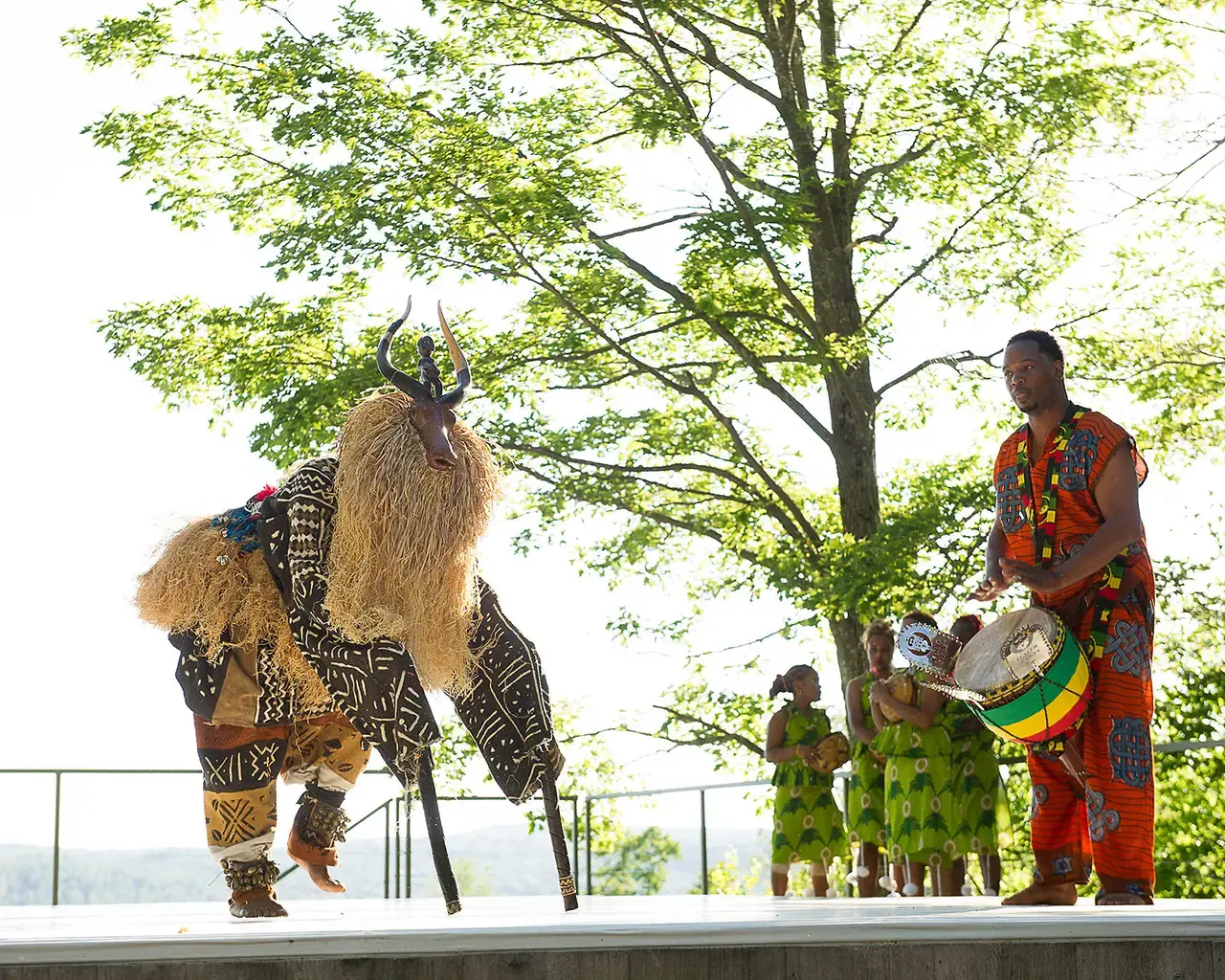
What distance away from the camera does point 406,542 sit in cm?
407

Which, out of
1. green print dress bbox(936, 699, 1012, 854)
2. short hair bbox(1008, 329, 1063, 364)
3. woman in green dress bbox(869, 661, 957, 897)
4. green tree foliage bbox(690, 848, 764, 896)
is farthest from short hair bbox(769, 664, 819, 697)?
green tree foliage bbox(690, 848, 764, 896)

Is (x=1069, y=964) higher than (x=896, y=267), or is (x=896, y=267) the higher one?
(x=896, y=267)

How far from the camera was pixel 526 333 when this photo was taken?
45.0ft

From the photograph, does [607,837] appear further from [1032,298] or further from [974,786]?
[974,786]

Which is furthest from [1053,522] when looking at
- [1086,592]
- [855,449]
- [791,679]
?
[855,449]

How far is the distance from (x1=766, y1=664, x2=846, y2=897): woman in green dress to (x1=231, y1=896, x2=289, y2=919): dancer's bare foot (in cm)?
441

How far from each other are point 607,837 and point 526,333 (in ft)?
17.7

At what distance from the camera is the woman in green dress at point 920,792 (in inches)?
294

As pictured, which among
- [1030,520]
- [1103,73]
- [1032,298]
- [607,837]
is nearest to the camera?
[1030,520]

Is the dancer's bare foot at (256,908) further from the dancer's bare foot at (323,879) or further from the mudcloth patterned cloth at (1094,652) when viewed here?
the mudcloth patterned cloth at (1094,652)

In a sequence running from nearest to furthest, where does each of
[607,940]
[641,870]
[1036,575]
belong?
[607,940] → [1036,575] → [641,870]

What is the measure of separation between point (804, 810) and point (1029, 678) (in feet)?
13.8

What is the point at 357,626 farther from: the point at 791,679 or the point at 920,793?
the point at 791,679

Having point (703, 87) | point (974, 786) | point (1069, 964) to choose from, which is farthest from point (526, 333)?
point (1069, 964)
